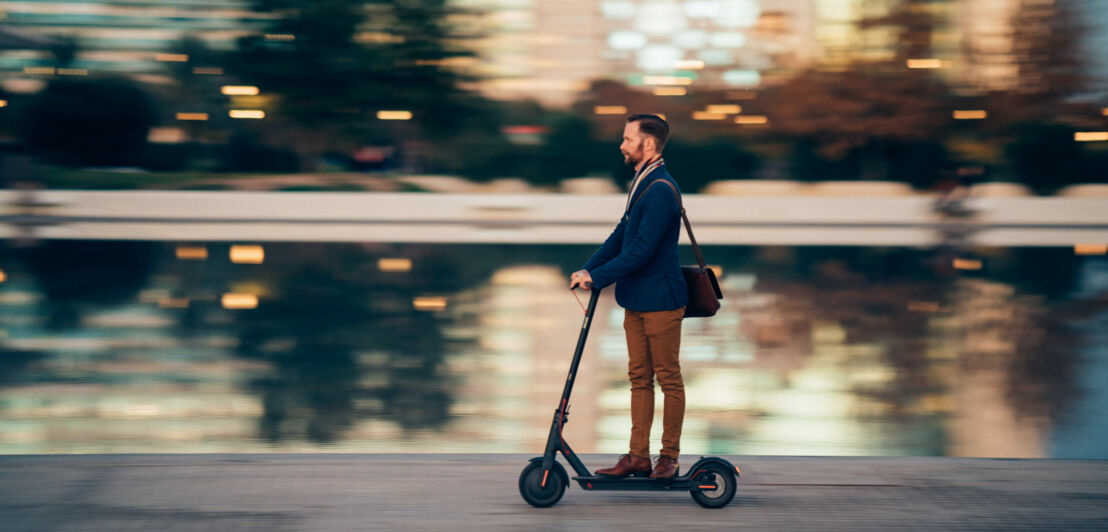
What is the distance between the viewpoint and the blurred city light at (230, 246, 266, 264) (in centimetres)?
1605

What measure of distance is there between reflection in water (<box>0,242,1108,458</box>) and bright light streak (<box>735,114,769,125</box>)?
22025 mm

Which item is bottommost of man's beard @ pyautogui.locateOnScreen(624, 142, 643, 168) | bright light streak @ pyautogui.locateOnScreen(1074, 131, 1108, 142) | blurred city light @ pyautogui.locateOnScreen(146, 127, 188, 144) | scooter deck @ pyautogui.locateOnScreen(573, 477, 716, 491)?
bright light streak @ pyautogui.locateOnScreen(1074, 131, 1108, 142)

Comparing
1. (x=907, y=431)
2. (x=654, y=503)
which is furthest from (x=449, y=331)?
(x=654, y=503)

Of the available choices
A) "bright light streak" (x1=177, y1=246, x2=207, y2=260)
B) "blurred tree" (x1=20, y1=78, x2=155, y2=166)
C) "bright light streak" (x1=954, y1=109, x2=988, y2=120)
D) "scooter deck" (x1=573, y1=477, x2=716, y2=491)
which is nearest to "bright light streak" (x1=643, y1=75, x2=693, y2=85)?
"bright light streak" (x1=954, y1=109, x2=988, y2=120)

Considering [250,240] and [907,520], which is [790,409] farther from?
[250,240]

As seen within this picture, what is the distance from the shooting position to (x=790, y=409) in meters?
6.48

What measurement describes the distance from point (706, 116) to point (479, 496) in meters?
33.1

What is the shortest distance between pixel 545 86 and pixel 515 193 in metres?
4.72

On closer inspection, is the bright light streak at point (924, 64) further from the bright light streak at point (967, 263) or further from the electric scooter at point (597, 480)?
the electric scooter at point (597, 480)

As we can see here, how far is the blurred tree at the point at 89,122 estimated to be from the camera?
35938mm

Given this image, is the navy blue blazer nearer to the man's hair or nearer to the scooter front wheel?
the man's hair

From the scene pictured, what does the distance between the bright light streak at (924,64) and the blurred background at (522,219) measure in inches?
5.1

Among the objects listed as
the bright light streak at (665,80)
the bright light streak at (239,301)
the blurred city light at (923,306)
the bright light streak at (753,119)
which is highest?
the bright light streak at (665,80)

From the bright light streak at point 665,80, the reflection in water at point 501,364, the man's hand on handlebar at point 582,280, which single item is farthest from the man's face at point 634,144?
the bright light streak at point 665,80
